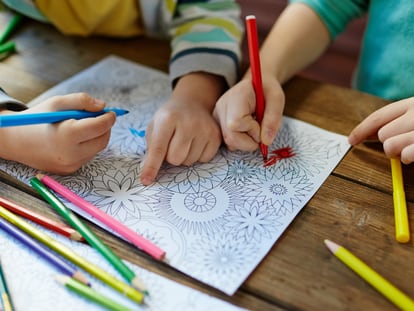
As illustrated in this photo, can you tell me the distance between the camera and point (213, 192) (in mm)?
452

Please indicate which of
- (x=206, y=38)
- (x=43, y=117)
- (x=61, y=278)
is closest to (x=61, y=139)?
(x=43, y=117)

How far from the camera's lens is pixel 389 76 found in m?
0.65

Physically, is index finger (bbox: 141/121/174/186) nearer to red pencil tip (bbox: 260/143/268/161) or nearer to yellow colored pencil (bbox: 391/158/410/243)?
red pencil tip (bbox: 260/143/268/161)

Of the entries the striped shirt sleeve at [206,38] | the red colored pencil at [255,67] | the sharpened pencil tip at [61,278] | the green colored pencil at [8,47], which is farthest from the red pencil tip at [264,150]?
the green colored pencil at [8,47]

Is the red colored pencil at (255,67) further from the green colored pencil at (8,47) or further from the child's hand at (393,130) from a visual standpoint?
the green colored pencil at (8,47)

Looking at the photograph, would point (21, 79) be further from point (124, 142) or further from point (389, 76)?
point (389, 76)

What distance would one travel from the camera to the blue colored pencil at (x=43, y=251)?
37 cm

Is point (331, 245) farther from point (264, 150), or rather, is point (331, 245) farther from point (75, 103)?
point (75, 103)

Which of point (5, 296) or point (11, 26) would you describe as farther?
point (11, 26)

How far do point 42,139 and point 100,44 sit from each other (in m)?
0.28

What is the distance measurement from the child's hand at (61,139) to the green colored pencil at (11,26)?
0.84ft

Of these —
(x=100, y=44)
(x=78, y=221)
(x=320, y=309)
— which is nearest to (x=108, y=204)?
(x=78, y=221)

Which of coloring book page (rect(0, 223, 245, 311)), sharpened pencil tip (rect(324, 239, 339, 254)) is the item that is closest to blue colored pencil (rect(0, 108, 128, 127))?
coloring book page (rect(0, 223, 245, 311))

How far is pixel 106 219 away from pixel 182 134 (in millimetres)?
127
